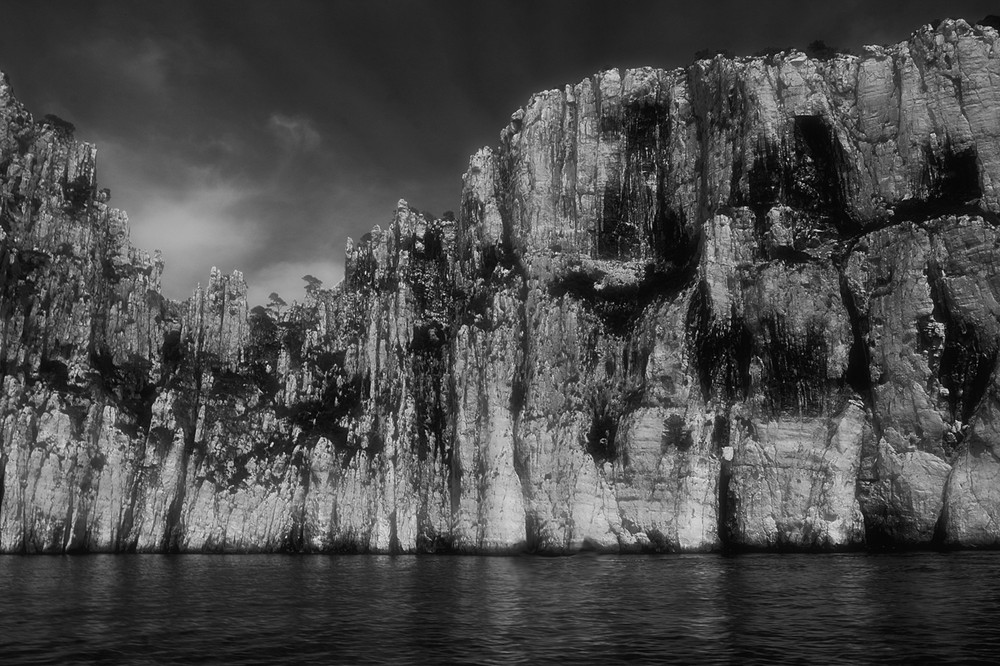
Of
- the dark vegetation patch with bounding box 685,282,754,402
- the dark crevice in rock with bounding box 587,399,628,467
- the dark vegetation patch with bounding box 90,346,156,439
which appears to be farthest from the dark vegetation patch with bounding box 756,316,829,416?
the dark vegetation patch with bounding box 90,346,156,439

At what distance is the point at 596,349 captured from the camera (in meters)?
77.1

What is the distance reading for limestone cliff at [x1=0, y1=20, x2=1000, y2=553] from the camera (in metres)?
61.2

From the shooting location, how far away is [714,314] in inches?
2719

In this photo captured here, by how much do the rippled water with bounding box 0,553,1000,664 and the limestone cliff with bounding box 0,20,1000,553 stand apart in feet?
52.8

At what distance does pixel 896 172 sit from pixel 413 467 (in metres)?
56.0

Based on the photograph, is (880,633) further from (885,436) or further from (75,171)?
(75,171)

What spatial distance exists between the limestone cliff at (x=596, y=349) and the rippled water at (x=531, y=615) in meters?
16.1

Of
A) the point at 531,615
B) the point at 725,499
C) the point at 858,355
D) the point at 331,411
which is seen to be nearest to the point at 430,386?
the point at 331,411

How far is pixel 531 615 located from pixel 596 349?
50.3 metres

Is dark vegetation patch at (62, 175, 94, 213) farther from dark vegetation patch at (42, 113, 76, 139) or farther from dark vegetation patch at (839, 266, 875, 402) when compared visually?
dark vegetation patch at (839, 266, 875, 402)

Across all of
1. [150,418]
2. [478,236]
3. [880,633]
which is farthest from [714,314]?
[150,418]

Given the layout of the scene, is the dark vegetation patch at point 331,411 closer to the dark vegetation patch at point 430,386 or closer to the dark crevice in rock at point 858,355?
the dark vegetation patch at point 430,386

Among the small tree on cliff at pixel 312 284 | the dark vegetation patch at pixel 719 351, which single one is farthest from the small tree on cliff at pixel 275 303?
the dark vegetation patch at pixel 719 351

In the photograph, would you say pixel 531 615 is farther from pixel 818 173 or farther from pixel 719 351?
pixel 818 173
